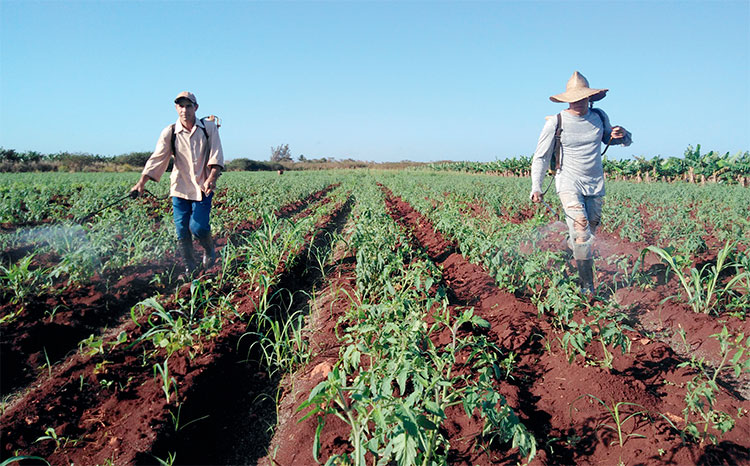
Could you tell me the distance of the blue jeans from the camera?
4.83m

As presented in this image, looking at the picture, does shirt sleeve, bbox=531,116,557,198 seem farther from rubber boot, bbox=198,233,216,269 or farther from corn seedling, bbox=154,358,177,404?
rubber boot, bbox=198,233,216,269

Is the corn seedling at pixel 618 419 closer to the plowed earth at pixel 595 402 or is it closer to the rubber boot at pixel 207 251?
the plowed earth at pixel 595 402

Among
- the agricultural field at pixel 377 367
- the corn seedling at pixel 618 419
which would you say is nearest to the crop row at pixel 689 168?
the agricultural field at pixel 377 367

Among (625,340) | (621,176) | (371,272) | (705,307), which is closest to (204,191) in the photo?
(371,272)

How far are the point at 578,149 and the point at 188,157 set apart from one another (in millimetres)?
4186

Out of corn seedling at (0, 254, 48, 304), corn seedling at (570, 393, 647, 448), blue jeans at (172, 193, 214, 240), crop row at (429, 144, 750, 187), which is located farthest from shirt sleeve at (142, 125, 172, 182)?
crop row at (429, 144, 750, 187)

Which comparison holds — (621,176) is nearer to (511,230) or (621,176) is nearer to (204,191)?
(511,230)

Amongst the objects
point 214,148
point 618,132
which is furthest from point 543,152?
point 214,148

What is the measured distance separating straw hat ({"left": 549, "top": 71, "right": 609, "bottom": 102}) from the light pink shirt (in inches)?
147

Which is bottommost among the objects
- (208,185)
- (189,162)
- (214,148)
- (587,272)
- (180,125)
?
(587,272)

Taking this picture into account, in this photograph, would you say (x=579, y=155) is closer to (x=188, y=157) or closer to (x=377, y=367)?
(x=377, y=367)

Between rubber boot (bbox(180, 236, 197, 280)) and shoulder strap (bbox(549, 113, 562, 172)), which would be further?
rubber boot (bbox(180, 236, 197, 280))

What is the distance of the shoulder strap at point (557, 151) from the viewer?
13.6 ft

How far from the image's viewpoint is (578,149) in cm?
412
